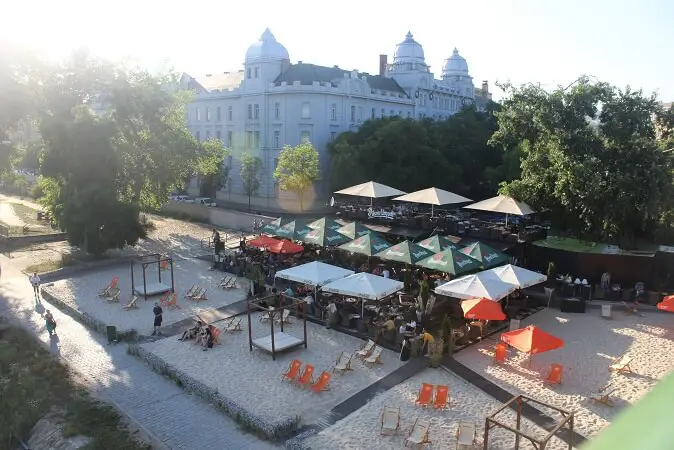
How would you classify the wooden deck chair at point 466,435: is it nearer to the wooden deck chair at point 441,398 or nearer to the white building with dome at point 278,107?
the wooden deck chair at point 441,398

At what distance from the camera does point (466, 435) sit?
11.5 meters

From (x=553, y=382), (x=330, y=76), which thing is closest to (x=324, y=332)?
(x=553, y=382)

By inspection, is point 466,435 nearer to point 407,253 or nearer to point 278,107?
point 407,253

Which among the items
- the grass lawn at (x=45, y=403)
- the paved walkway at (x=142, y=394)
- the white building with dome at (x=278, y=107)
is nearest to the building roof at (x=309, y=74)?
the white building with dome at (x=278, y=107)

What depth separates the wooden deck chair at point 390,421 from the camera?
12.2 m

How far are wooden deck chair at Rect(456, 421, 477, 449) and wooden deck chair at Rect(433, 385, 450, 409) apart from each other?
161 centimetres

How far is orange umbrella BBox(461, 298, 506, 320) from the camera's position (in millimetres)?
16562

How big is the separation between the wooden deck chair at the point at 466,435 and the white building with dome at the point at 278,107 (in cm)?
3930

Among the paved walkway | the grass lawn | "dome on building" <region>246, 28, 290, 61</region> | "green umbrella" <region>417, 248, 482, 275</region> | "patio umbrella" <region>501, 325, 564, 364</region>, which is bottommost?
the grass lawn

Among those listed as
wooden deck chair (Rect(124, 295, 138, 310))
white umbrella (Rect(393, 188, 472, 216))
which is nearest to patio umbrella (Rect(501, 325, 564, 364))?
white umbrella (Rect(393, 188, 472, 216))

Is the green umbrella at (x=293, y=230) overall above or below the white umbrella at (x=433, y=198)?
below

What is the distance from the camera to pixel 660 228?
1045 inches

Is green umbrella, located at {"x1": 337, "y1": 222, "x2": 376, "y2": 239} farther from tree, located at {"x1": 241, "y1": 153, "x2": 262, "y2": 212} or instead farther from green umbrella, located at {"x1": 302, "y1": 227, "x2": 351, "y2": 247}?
tree, located at {"x1": 241, "y1": 153, "x2": 262, "y2": 212}

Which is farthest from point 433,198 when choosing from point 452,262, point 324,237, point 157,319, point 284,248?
point 157,319
